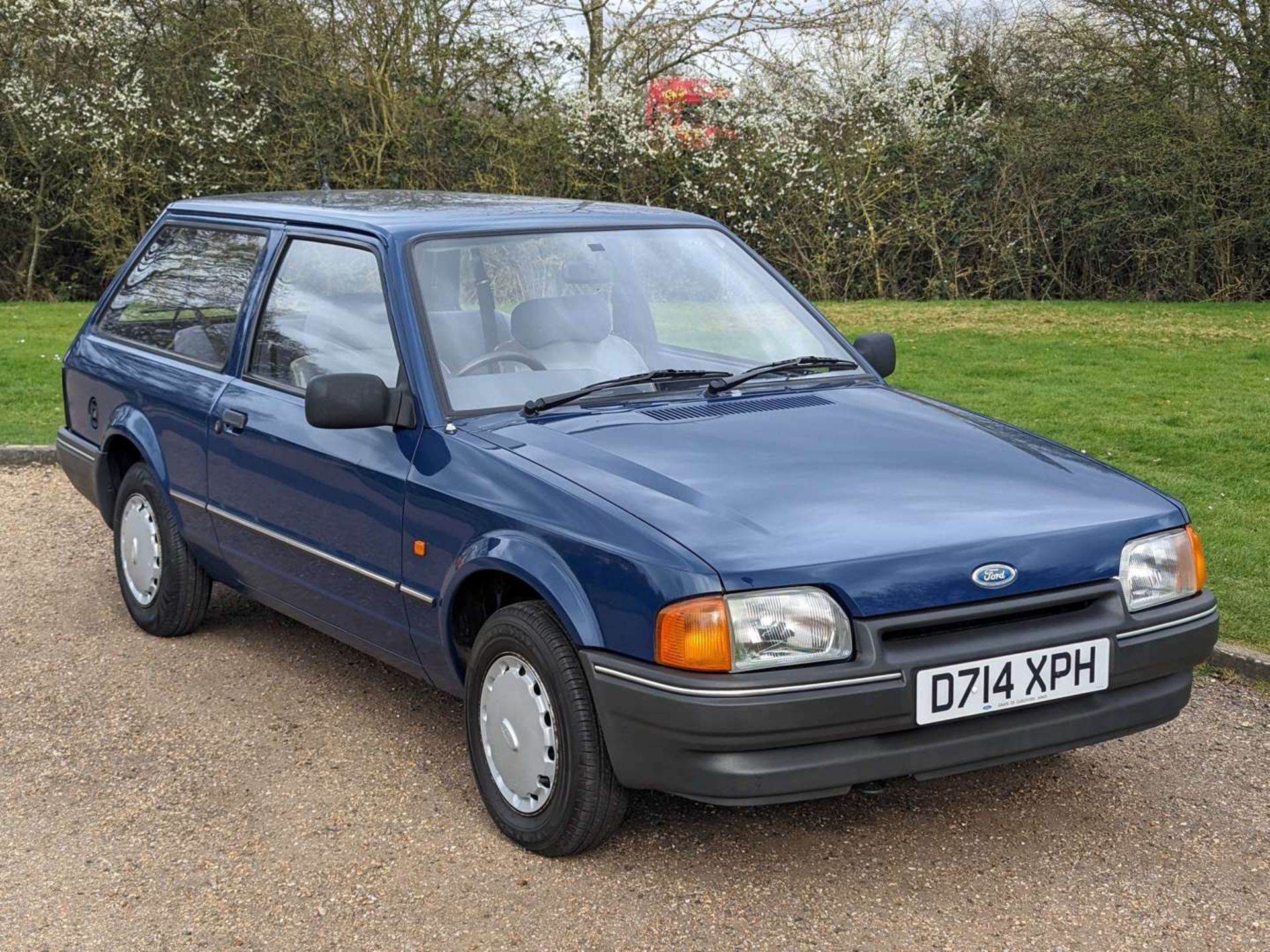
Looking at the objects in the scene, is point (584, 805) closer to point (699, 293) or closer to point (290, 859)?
point (290, 859)

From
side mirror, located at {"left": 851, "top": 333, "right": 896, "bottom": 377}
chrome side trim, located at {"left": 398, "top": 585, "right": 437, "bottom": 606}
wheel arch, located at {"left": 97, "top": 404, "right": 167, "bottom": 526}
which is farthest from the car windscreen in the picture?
wheel arch, located at {"left": 97, "top": 404, "right": 167, "bottom": 526}

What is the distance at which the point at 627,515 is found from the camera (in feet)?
12.4

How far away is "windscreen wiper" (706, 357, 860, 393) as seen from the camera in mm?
4781

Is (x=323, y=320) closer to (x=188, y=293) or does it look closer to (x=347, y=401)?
(x=347, y=401)

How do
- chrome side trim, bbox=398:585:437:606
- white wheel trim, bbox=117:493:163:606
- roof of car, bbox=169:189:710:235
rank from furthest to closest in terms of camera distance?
white wheel trim, bbox=117:493:163:606 → roof of car, bbox=169:189:710:235 → chrome side trim, bbox=398:585:437:606

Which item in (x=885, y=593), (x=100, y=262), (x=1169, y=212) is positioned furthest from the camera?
(x=100, y=262)

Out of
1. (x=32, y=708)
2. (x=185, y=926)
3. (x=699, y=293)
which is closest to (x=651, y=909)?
(x=185, y=926)

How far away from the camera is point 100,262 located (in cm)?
2047

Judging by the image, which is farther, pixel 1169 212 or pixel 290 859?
pixel 1169 212

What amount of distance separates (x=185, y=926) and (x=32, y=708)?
1947 millimetres

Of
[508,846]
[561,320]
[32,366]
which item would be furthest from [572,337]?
[32,366]

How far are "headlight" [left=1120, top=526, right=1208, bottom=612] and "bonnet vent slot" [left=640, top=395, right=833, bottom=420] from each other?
110 cm

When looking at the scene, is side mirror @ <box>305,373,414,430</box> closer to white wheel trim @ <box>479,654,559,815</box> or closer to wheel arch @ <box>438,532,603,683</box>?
wheel arch @ <box>438,532,603,683</box>

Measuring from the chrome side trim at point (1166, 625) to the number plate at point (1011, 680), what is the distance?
6 centimetres
